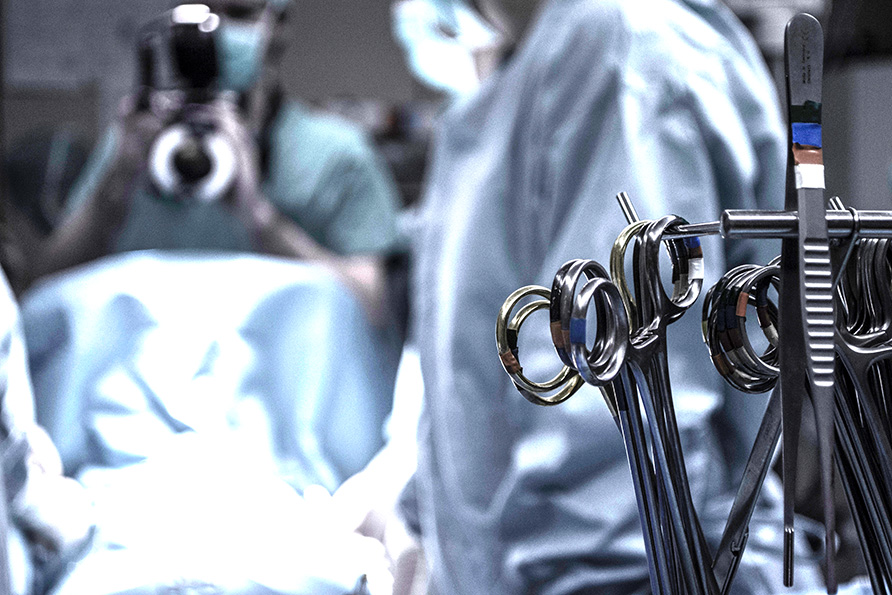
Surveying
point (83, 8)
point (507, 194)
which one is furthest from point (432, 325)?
point (83, 8)

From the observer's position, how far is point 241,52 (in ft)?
4.92

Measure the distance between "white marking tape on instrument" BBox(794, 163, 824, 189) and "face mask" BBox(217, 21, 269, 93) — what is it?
135 centimetres

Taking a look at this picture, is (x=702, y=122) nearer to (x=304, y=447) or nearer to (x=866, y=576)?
(x=866, y=576)

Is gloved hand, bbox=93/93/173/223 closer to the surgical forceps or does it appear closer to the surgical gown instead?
the surgical gown

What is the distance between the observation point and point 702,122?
0.52 meters

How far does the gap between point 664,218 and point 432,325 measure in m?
0.50

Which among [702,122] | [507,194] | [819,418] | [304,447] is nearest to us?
[819,418]

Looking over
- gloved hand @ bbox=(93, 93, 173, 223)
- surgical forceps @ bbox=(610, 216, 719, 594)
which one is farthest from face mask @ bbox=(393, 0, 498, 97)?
surgical forceps @ bbox=(610, 216, 719, 594)

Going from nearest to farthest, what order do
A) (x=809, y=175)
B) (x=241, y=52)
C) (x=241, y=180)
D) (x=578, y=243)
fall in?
(x=809, y=175)
(x=578, y=243)
(x=241, y=180)
(x=241, y=52)

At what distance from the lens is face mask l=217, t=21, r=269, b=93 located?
4.87 feet

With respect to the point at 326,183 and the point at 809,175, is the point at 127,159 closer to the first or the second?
the point at 326,183

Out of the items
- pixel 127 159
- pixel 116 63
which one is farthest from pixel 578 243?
pixel 116 63

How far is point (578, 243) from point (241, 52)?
3.78ft

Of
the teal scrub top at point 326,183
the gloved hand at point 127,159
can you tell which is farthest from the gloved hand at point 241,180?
the teal scrub top at point 326,183
